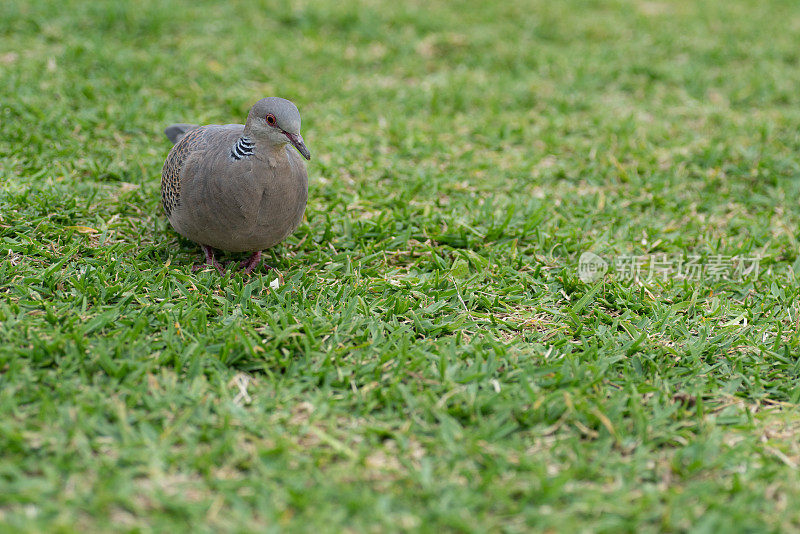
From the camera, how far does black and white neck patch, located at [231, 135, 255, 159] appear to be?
3158 mm

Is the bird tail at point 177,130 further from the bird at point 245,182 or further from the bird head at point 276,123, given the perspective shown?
the bird head at point 276,123

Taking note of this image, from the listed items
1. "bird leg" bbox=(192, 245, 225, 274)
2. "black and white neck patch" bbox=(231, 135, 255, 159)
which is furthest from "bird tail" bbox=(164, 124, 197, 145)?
"black and white neck patch" bbox=(231, 135, 255, 159)

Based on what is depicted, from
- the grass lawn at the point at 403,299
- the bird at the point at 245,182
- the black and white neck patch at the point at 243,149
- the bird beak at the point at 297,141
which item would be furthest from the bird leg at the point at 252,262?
the bird beak at the point at 297,141

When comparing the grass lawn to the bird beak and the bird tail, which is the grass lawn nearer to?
the bird tail

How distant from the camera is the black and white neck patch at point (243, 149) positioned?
3.16 metres

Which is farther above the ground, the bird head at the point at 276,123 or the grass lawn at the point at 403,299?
the bird head at the point at 276,123

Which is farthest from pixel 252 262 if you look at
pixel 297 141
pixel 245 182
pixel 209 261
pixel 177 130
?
pixel 177 130

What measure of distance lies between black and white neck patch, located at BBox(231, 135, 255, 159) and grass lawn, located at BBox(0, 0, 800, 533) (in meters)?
0.62

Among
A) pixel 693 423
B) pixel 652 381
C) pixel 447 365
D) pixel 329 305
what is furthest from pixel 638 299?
pixel 329 305

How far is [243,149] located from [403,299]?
3.35 ft

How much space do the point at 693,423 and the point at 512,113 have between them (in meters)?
3.44

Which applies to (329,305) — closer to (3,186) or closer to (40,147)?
(3,186)

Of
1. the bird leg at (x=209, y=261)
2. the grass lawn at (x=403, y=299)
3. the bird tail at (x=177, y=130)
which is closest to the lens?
the grass lawn at (x=403, y=299)

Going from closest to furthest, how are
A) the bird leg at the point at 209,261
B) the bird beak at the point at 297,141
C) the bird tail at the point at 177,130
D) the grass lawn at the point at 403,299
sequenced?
the grass lawn at the point at 403,299, the bird beak at the point at 297,141, the bird leg at the point at 209,261, the bird tail at the point at 177,130
